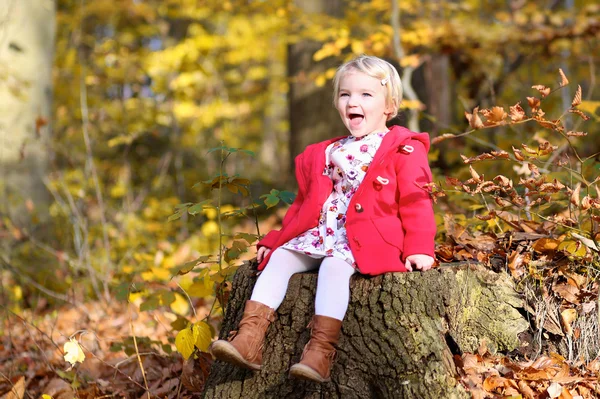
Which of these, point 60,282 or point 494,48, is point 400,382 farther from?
point 494,48

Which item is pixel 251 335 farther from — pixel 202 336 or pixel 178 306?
pixel 178 306

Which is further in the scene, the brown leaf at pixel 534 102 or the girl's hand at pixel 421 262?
the girl's hand at pixel 421 262

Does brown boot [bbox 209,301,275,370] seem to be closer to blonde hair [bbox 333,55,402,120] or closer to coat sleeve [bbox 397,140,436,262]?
coat sleeve [bbox 397,140,436,262]

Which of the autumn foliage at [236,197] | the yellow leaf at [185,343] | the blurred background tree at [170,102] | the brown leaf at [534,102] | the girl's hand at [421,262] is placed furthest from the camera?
the blurred background tree at [170,102]

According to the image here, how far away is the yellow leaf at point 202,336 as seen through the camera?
116 inches

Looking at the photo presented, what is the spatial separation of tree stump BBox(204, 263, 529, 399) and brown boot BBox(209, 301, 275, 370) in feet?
0.28

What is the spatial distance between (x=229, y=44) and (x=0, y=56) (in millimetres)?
8726

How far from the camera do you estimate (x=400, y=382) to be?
251 cm

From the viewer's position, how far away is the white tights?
2594 mm

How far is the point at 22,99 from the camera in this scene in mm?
6688

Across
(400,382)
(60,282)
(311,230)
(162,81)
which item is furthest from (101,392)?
(162,81)

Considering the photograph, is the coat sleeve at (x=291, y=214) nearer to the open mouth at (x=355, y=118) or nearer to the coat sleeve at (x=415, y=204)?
the open mouth at (x=355, y=118)

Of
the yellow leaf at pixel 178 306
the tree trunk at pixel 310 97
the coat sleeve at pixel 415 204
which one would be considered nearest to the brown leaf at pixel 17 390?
the yellow leaf at pixel 178 306

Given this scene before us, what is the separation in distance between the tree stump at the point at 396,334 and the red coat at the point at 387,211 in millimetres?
109
